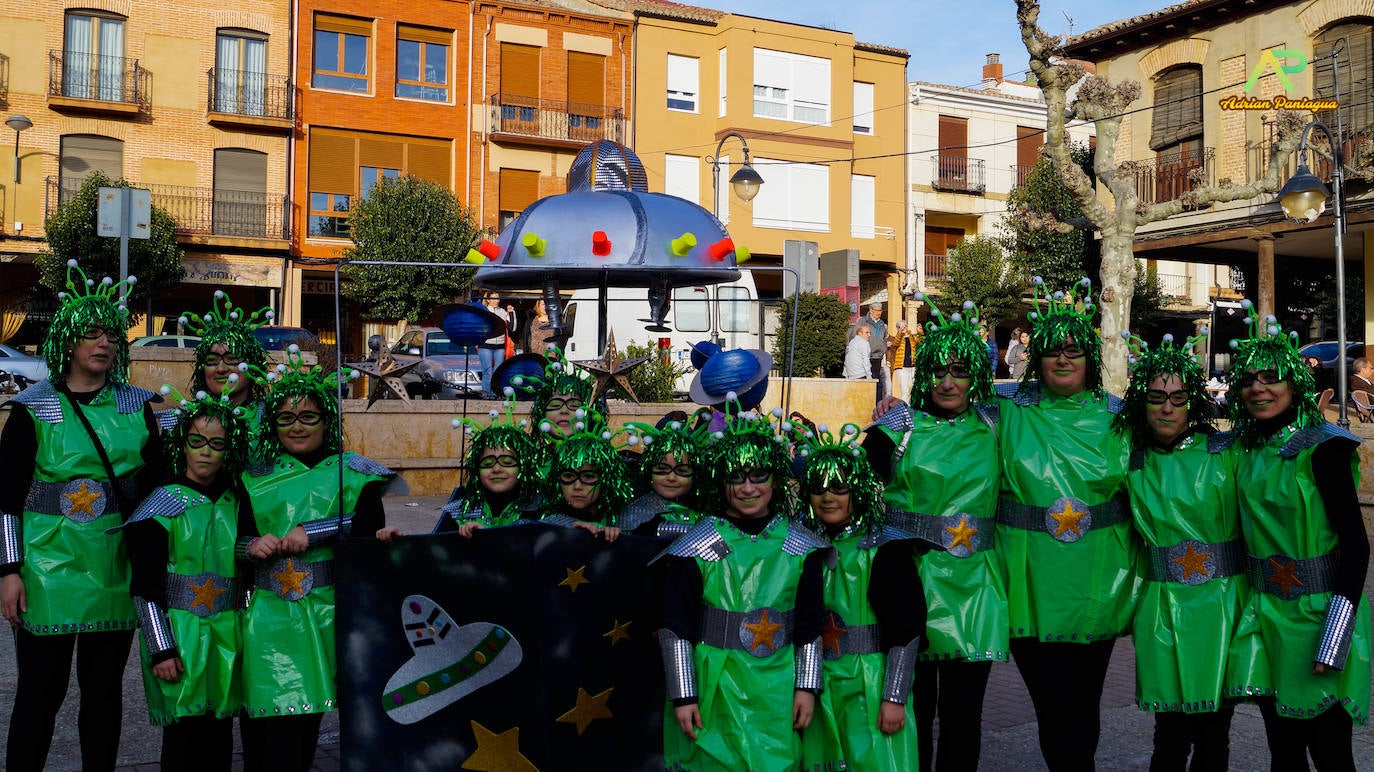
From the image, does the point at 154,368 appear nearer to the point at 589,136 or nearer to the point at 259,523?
the point at 259,523

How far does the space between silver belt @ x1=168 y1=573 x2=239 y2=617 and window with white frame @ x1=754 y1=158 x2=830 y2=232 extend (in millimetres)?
29950

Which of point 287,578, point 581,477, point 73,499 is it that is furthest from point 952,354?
point 73,499

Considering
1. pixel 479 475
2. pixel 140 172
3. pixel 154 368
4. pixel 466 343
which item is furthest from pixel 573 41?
pixel 479 475

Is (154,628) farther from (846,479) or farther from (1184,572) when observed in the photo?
(1184,572)

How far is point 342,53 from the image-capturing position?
Answer: 3072 centimetres

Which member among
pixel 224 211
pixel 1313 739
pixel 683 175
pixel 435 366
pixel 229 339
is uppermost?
pixel 683 175

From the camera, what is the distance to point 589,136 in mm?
32625

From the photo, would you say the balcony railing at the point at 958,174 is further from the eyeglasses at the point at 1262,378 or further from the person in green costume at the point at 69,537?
the person in green costume at the point at 69,537

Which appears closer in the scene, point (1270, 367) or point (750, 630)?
point (750, 630)

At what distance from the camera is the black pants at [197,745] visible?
4.33m

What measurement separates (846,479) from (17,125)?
2748 cm

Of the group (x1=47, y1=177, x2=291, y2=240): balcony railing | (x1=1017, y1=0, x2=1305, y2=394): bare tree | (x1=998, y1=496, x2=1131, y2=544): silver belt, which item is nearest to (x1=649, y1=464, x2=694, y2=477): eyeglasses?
(x1=998, y1=496, x2=1131, y2=544): silver belt

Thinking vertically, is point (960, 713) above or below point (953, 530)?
below

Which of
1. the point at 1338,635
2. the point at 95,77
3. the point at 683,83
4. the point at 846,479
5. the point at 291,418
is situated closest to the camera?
the point at 1338,635
